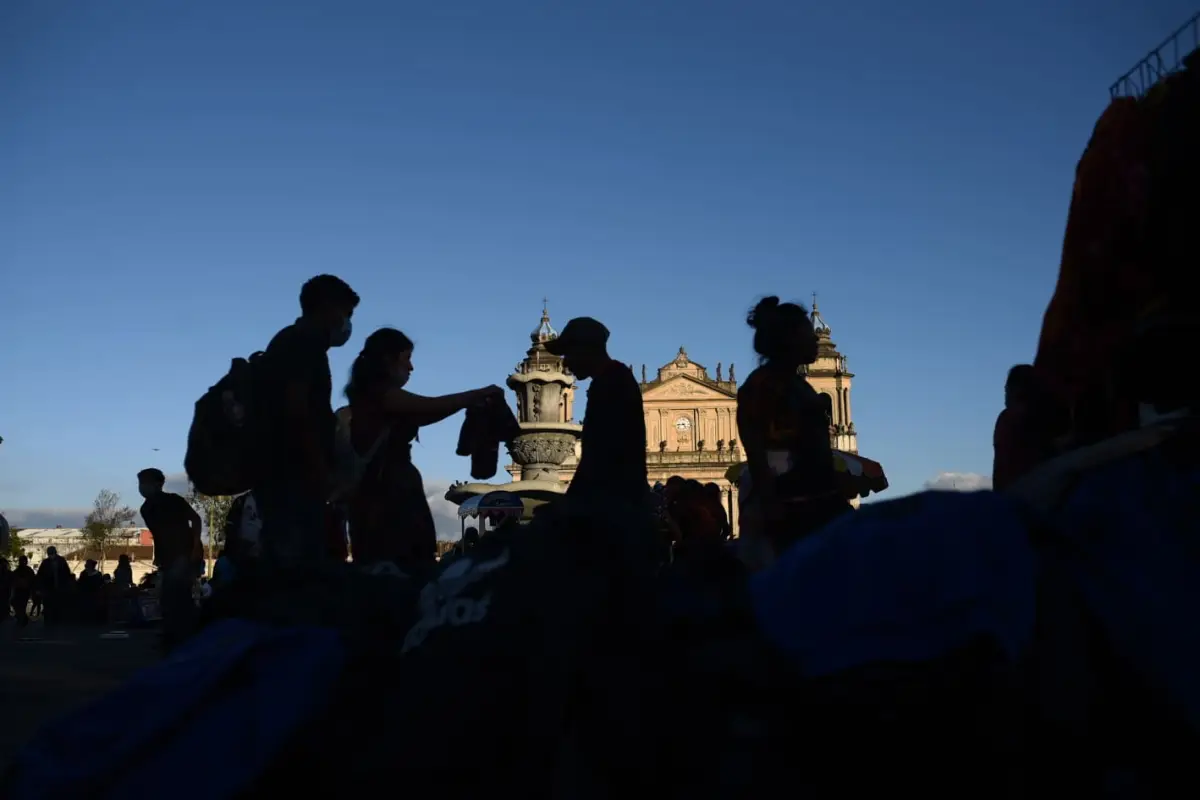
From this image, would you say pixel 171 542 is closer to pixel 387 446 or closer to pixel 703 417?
pixel 387 446

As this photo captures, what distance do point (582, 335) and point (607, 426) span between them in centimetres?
56

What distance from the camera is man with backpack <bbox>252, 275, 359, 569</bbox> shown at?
14.8 ft

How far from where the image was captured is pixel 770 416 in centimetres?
476

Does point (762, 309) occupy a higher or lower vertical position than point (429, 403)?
higher

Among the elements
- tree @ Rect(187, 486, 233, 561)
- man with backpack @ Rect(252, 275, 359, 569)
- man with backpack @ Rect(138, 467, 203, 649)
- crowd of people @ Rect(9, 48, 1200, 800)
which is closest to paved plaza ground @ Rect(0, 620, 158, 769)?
man with backpack @ Rect(138, 467, 203, 649)

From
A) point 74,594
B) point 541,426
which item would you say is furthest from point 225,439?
point 74,594

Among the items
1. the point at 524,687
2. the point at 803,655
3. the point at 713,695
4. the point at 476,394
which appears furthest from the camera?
the point at 476,394

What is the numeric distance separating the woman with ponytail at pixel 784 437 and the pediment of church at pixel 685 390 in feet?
261

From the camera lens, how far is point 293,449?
4508 mm

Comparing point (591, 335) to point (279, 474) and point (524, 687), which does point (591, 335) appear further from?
point (524, 687)

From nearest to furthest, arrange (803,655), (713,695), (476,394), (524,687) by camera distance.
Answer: (803,655) → (713,695) → (524,687) → (476,394)

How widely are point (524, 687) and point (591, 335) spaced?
282cm

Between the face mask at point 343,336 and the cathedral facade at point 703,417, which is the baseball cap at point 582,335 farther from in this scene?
the cathedral facade at point 703,417

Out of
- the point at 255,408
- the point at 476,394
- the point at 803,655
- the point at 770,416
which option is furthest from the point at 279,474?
the point at 803,655
